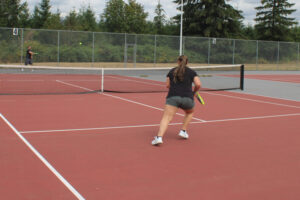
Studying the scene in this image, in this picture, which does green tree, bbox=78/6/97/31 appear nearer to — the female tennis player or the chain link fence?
the chain link fence

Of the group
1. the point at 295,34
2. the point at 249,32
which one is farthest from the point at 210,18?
the point at 295,34

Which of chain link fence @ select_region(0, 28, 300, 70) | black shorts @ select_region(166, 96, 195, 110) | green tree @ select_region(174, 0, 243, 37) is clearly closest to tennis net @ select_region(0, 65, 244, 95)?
chain link fence @ select_region(0, 28, 300, 70)

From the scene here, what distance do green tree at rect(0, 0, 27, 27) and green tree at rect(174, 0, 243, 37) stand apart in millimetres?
19489

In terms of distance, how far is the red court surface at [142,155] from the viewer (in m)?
4.35

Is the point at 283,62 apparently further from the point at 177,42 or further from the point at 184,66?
the point at 184,66

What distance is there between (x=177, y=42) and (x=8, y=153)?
84.2ft

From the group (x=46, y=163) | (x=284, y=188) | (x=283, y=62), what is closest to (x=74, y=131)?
(x=46, y=163)

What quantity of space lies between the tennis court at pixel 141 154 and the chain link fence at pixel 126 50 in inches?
625

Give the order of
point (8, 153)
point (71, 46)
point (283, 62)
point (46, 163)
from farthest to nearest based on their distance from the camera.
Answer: point (283, 62) → point (71, 46) → point (8, 153) → point (46, 163)

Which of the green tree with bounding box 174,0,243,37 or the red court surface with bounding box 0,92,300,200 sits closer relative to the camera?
the red court surface with bounding box 0,92,300,200

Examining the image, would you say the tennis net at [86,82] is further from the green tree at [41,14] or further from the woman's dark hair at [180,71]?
the green tree at [41,14]

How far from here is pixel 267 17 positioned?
55.4 meters

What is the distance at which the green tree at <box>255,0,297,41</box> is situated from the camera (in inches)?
2141

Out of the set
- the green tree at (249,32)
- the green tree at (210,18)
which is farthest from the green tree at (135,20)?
the green tree at (249,32)
